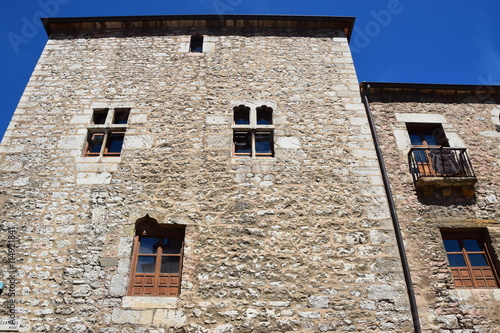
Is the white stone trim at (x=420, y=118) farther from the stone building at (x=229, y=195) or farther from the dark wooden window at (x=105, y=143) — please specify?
the dark wooden window at (x=105, y=143)

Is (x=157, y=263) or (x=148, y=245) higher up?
(x=148, y=245)

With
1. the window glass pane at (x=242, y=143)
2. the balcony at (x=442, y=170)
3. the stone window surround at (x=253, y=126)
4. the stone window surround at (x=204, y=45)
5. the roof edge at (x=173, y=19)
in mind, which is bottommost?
the balcony at (x=442, y=170)

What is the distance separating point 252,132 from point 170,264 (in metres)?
2.61

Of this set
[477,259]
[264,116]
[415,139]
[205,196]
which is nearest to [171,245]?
[205,196]

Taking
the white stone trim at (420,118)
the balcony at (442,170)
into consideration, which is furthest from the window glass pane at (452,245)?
the white stone trim at (420,118)

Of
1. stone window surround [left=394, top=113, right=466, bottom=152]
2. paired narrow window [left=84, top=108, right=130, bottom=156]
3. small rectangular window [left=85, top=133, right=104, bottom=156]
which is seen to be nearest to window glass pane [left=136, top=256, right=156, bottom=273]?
paired narrow window [left=84, top=108, right=130, bottom=156]

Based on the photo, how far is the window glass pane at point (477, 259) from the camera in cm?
520

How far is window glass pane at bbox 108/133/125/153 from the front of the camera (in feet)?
19.8

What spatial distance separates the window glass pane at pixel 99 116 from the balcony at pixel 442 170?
5540mm

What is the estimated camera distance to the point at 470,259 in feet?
17.2

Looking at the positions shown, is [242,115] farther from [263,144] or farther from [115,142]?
[115,142]

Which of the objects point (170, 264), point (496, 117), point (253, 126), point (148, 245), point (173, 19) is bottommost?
point (170, 264)

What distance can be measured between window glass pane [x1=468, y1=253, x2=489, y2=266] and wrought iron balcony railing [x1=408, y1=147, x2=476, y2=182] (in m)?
1.27

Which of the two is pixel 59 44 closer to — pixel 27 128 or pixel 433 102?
pixel 27 128
